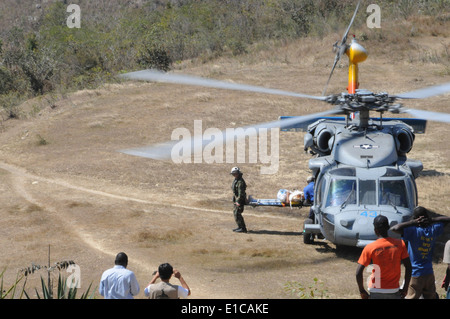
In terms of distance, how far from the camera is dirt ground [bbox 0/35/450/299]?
38.4 ft

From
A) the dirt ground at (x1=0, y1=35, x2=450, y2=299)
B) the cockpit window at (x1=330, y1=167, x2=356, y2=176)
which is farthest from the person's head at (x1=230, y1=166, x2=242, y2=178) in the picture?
the cockpit window at (x1=330, y1=167, x2=356, y2=176)

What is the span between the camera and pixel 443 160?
20125 millimetres

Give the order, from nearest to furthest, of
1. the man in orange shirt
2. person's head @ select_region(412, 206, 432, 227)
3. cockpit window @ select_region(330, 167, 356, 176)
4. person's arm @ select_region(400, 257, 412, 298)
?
the man in orange shirt → person's arm @ select_region(400, 257, 412, 298) → person's head @ select_region(412, 206, 432, 227) → cockpit window @ select_region(330, 167, 356, 176)

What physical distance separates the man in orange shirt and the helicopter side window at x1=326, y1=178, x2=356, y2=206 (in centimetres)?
429

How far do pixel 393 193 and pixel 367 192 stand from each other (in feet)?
1.57

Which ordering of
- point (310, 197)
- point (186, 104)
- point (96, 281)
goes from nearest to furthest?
point (96, 281) → point (310, 197) → point (186, 104)

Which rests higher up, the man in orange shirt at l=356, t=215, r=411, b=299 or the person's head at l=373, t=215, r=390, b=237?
the person's head at l=373, t=215, r=390, b=237

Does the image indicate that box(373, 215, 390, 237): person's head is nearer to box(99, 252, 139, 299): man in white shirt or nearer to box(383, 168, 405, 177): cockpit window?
box(99, 252, 139, 299): man in white shirt

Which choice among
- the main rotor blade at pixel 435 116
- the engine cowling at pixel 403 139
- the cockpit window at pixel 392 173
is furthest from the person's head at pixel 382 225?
the engine cowling at pixel 403 139

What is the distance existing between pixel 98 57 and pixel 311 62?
50.0 ft

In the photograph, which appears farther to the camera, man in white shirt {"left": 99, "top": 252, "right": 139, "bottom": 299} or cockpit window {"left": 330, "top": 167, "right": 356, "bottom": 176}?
cockpit window {"left": 330, "top": 167, "right": 356, "bottom": 176}

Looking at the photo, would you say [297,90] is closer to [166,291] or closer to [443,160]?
[443,160]

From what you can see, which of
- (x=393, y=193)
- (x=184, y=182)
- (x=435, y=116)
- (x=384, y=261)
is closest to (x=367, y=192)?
(x=393, y=193)

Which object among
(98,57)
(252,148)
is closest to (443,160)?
(252,148)
